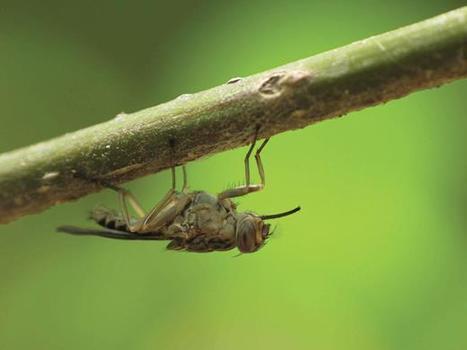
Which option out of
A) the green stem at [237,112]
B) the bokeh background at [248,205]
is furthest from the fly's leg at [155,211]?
the bokeh background at [248,205]

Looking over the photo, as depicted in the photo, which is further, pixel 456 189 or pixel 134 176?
pixel 456 189

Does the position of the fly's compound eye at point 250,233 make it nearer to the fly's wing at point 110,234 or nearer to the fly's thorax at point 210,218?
the fly's thorax at point 210,218

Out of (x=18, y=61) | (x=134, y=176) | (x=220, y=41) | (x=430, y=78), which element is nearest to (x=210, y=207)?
(x=134, y=176)

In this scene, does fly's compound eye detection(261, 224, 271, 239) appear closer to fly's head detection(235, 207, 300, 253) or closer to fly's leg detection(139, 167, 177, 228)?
fly's head detection(235, 207, 300, 253)

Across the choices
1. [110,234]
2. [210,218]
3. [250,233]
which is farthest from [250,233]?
[110,234]

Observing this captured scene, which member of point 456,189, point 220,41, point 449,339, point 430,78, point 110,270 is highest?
point 220,41

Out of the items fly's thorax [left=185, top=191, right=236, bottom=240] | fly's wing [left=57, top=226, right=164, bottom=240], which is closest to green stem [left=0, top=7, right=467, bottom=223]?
fly's wing [left=57, top=226, right=164, bottom=240]

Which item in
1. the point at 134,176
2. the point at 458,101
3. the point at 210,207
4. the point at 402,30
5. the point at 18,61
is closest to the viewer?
the point at 402,30

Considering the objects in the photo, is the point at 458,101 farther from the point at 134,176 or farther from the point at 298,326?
the point at 134,176
